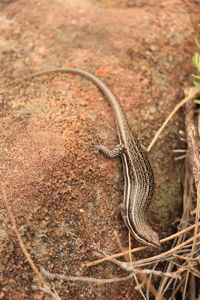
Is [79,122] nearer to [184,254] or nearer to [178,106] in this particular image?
[178,106]

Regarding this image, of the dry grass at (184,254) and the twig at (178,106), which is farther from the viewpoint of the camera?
the twig at (178,106)

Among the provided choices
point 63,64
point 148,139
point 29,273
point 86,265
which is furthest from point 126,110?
point 29,273

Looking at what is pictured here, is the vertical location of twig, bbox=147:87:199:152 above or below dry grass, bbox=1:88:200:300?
above

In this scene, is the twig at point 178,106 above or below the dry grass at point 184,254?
above

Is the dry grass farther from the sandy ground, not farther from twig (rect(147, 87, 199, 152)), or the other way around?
the sandy ground

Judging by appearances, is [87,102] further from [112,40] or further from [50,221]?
[50,221]

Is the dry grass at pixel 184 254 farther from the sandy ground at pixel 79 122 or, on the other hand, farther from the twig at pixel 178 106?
the sandy ground at pixel 79 122

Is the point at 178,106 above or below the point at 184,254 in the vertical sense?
above

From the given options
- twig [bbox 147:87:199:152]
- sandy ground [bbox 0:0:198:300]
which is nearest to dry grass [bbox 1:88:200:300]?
twig [bbox 147:87:199:152]

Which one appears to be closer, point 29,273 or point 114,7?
point 29,273

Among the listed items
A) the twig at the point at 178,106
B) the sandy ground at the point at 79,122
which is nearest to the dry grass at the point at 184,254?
the twig at the point at 178,106

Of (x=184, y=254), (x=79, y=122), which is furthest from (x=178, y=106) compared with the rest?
(x=184, y=254)
